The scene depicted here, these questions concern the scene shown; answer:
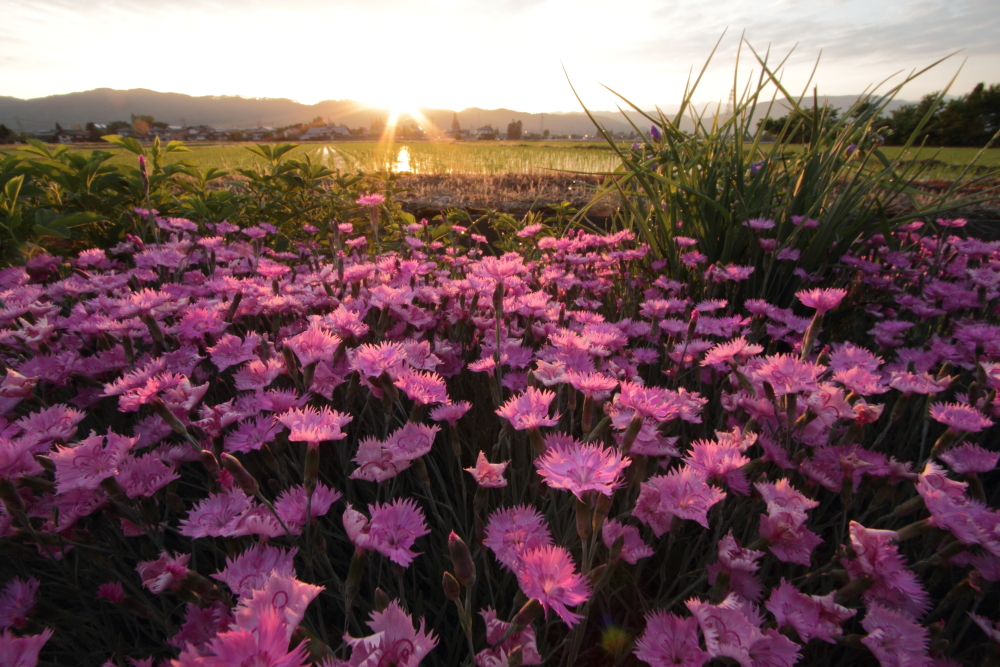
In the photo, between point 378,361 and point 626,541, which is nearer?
point 626,541

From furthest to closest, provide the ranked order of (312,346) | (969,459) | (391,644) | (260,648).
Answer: (312,346)
(969,459)
(391,644)
(260,648)

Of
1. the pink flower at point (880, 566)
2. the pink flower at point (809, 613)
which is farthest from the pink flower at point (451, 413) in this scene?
the pink flower at point (880, 566)

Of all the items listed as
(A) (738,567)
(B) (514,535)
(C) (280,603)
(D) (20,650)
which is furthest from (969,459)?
(D) (20,650)

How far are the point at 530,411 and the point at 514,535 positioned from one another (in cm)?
27

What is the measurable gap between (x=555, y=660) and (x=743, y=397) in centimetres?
87

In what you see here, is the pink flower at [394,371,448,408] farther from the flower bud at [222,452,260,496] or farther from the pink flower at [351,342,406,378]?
the flower bud at [222,452,260,496]

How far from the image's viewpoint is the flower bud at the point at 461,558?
0.75 m

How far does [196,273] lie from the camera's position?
7.61 ft

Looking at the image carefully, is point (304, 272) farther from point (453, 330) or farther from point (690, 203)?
point (690, 203)

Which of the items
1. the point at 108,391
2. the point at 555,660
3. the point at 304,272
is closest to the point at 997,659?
the point at 555,660

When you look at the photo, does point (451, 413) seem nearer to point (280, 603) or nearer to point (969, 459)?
point (280, 603)

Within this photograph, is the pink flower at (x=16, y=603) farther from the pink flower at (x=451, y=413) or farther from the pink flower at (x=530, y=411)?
the pink flower at (x=530, y=411)

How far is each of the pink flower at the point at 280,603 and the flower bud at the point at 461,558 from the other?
0.67 ft

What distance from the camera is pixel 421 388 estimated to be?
3.87 ft
